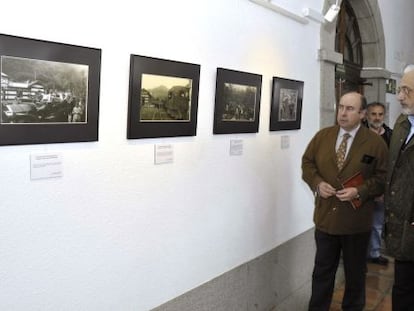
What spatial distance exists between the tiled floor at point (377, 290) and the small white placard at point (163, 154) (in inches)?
89.5

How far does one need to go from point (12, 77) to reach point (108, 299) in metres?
1.17

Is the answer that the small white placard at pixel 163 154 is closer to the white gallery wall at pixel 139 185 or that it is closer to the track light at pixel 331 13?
the white gallery wall at pixel 139 185

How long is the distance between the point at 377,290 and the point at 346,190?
176 centimetres

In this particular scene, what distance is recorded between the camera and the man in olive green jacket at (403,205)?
2.50m

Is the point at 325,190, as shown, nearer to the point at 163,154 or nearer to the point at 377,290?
the point at 163,154

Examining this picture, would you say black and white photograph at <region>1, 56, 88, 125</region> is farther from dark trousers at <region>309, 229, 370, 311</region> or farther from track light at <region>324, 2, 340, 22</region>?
track light at <region>324, 2, 340, 22</region>

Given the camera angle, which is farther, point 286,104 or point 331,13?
point 331,13

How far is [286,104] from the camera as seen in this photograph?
3.74 m

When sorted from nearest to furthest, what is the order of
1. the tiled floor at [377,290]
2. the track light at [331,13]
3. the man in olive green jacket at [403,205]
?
the man in olive green jacket at [403,205], the tiled floor at [377,290], the track light at [331,13]

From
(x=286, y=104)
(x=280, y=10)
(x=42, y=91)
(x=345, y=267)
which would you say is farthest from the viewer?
(x=286, y=104)

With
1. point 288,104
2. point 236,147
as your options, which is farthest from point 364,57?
point 236,147

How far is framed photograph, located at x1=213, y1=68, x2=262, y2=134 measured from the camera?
9.66ft

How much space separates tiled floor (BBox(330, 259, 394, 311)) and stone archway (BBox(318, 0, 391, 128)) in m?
1.58

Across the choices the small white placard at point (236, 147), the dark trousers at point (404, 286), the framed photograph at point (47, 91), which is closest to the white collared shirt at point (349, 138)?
the small white placard at point (236, 147)
